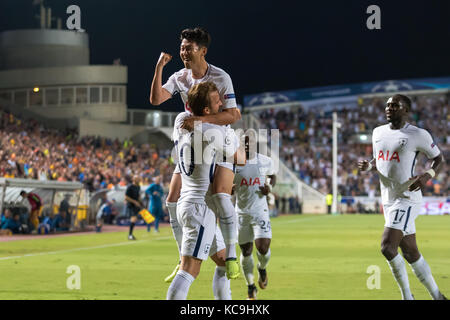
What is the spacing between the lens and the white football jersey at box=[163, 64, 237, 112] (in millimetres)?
8312

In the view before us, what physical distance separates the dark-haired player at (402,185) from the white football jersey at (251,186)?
260 centimetres

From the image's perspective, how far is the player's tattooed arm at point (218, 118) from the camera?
23.1ft

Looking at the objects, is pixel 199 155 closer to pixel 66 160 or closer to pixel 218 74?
pixel 218 74

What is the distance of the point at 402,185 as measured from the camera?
30.1 ft

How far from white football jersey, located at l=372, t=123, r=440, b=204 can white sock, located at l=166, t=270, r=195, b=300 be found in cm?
352

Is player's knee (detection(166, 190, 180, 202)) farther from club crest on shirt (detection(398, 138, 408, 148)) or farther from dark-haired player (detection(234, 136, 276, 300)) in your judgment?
club crest on shirt (detection(398, 138, 408, 148))

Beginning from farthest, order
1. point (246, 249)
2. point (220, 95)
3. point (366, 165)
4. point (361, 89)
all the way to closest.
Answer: point (361, 89)
point (246, 249)
point (366, 165)
point (220, 95)

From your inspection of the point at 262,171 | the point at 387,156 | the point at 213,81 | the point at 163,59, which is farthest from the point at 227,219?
the point at 262,171

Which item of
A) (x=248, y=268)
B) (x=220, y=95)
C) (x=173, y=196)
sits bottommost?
(x=248, y=268)

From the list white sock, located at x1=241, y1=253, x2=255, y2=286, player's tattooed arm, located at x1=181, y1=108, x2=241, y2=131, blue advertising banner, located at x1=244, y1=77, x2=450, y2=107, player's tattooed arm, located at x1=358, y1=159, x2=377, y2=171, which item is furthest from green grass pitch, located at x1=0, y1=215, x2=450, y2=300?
blue advertising banner, located at x1=244, y1=77, x2=450, y2=107

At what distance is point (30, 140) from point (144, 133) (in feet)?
66.1

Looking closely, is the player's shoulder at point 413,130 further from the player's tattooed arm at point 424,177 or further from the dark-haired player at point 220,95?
the dark-haired player at point 220,95

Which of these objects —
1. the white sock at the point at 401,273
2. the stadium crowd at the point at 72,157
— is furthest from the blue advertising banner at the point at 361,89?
the white sock at the point at 401,273

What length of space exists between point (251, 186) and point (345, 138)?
186ft
